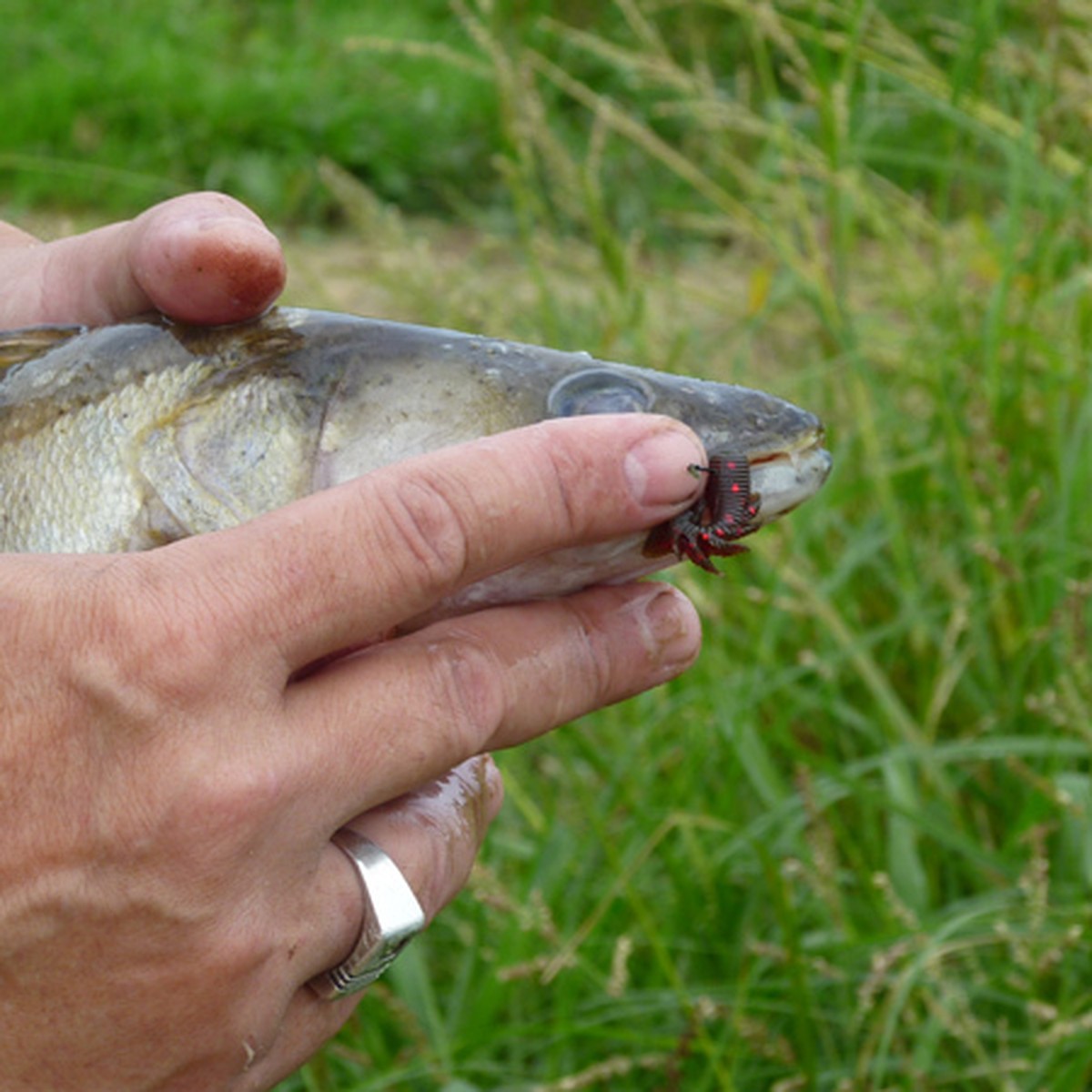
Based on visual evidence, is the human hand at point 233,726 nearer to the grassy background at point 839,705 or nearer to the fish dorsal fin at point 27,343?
the fish dorsal fin at point 27,343

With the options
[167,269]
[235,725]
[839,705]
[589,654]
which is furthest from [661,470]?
[839,705]

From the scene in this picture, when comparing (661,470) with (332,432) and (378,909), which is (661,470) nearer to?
(332,432)

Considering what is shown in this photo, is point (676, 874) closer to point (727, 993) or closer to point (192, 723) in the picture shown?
point (727, 993)

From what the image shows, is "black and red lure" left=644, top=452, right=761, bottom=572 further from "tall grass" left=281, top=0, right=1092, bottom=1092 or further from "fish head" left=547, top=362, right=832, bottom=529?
"tall grass" left=281, top=0, right=1092, bottom=1092

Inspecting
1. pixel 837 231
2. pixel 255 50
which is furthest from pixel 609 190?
pixel 837 231

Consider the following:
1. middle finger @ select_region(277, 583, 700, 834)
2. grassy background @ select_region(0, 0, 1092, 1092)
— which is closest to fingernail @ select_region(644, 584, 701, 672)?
middle finger @ select_region(277, 583, 700, 834)

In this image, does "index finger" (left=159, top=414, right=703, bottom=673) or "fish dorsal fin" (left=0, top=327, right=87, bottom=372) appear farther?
"fish dorsal fin" (left=0, top=327, right=87, bottom=372)
